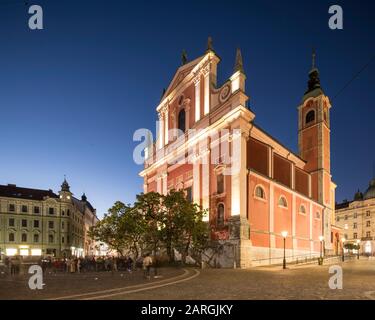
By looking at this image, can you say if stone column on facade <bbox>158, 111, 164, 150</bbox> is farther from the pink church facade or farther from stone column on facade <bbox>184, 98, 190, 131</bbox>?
stone column on facade <bbox>184, 98, 190, 131</bbox>

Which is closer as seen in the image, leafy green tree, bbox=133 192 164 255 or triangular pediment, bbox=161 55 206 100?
leafy green tree, bbox=133 192 164 255

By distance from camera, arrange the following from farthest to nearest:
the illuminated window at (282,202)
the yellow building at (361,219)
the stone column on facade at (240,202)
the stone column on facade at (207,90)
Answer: the yellow building at (361,219)
the stone column on facade at (207,90)
the illuminated window at (282,202)
the stone column on facade at (240,202)

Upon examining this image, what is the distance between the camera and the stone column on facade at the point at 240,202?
27.3m

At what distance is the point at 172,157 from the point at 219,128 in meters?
10.1

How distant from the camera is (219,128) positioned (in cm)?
3231

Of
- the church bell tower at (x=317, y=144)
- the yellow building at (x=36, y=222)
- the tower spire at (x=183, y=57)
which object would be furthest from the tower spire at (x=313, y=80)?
the yellow building at (x=36, y=222)

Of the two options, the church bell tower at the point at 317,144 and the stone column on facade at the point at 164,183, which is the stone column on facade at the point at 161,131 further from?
the church bell tower at the point at 317,144

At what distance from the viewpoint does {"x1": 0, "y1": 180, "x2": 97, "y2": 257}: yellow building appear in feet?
205

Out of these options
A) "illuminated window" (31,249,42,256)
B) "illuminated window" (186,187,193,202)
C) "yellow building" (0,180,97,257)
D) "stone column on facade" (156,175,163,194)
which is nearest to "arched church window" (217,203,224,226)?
"illuminated window" (186,187,193,202)

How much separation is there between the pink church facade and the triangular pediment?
126 millimetres

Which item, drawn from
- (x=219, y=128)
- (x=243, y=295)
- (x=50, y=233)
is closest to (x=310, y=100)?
(x=219, y=128)

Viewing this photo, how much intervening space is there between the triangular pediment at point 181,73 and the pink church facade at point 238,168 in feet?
0.41

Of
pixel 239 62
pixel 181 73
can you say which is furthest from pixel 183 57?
pixel 239 62
